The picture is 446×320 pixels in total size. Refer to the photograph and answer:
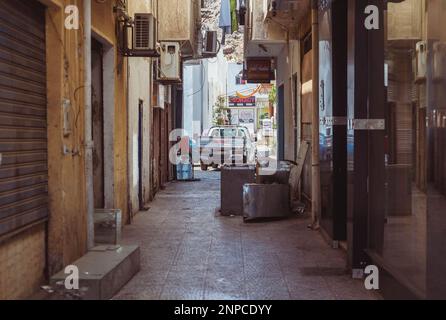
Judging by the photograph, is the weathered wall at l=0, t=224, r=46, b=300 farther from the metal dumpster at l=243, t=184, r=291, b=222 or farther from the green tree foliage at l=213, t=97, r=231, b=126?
the green tree foliage at l=213, t=97, r=231, b=126

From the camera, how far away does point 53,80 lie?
6.61 m

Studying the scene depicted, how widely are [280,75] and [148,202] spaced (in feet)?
19.3

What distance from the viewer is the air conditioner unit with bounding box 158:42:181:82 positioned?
1500 centimetres

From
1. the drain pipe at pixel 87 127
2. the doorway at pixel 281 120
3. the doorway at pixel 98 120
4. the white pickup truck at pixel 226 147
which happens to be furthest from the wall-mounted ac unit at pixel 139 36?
the white pickup truck at pixel 226 147

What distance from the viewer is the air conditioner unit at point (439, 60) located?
450cm

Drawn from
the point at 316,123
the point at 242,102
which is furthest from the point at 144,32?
the point at 242,102

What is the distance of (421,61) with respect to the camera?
17.0ft

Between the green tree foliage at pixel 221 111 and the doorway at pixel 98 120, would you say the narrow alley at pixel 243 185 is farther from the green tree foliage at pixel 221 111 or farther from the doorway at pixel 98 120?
the green tree foliage at pixel 221 111

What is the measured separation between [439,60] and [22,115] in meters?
3.62

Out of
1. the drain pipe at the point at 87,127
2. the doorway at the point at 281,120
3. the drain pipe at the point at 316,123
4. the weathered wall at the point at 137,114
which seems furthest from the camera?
the doorway at the point at 281,120

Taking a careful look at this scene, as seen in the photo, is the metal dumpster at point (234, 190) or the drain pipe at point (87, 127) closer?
the drain pipe at point (87, 127)

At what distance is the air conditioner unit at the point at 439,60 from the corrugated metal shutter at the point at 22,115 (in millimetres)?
3460

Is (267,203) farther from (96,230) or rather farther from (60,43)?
(60,43)
